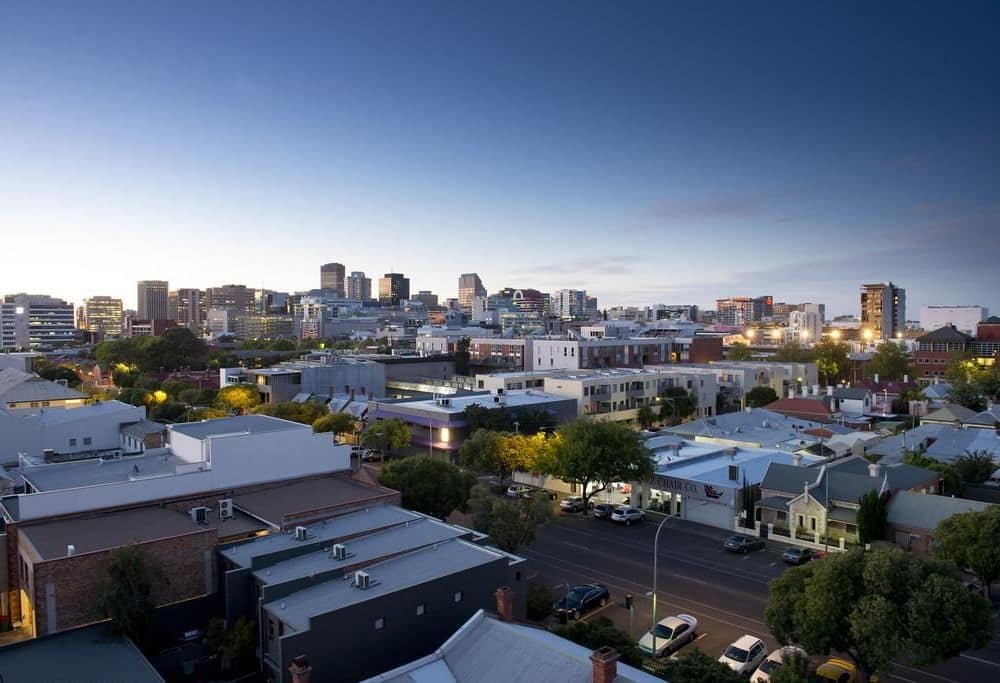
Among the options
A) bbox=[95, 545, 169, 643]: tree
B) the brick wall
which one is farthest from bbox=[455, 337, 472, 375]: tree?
bbox=[95, 545, 169, 643]: tree

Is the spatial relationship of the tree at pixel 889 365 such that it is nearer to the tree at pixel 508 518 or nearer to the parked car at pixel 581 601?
the tree at pixel 508 518

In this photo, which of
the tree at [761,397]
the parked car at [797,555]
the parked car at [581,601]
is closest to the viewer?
the parked car at [581,601]

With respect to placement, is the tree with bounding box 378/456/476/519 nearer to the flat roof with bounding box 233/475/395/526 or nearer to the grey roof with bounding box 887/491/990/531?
Answer: the flat roof with bounding box 233/475/395/526

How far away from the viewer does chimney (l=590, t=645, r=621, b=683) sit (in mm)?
16109

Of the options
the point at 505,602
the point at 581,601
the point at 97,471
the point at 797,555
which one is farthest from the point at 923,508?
the point at 97,471

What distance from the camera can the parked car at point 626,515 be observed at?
127 feet

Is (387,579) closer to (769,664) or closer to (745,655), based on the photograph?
(745,655)

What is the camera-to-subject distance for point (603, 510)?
40250 millimetres

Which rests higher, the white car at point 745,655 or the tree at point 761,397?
the tree at point 761,397

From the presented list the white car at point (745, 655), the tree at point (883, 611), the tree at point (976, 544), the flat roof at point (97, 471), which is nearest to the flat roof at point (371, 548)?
the flat roof at point (97, 471)

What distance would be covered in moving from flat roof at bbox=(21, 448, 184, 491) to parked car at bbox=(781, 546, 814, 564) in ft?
94.7

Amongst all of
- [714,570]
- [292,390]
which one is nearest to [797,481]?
[714,570]

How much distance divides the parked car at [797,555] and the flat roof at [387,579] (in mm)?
15631

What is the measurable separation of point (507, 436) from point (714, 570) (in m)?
17.5
